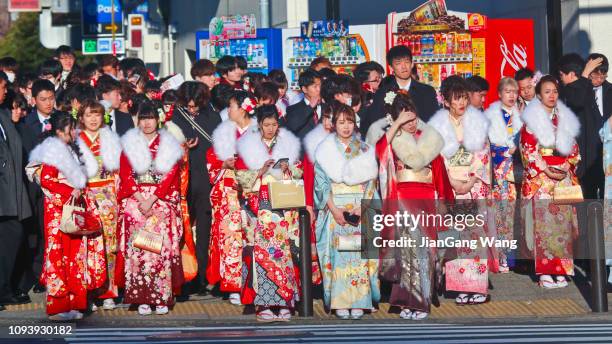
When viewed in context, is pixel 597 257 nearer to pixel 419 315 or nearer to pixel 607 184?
pixel 607 184

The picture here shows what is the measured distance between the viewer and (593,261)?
10516 mm

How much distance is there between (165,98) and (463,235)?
9.97 ft

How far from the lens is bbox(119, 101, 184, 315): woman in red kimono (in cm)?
1062

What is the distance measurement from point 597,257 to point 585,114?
6.92 feet

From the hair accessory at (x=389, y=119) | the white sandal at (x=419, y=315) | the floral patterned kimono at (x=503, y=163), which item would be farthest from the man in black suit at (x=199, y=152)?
the floral patterned kimono at (x=503, y=163)

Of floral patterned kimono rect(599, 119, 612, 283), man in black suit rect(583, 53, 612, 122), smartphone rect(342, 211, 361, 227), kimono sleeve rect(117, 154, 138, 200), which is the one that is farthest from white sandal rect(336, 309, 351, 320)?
man in black suit rect(583, 53, 612, 122)

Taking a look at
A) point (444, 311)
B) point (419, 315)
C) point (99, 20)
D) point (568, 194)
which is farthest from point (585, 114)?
point (99, 20)

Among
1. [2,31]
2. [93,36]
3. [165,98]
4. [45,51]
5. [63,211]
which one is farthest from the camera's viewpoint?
[2,31]

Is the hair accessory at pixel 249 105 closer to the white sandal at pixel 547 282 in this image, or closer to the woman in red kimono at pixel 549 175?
the woman in red kimono at pixel 549 175

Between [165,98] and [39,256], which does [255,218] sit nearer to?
[165,98]

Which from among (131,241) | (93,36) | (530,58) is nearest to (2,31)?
(93,36)

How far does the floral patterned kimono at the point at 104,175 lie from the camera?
1065 centimetres

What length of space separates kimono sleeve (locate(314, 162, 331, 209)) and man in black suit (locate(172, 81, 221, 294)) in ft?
4.97

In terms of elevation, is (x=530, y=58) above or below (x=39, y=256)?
Answer: above
